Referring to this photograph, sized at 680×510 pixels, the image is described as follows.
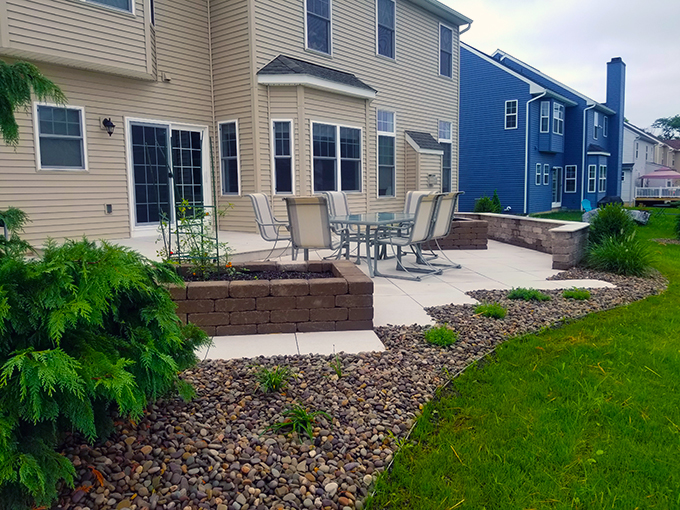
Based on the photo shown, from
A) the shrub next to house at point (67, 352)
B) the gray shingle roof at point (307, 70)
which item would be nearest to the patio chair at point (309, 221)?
the shrub next to house at point (67, 352)

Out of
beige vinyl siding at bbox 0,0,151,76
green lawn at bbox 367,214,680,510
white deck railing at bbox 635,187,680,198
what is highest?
beige vinyl siding at bbox 0,0,151,76

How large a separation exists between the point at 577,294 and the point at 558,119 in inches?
843

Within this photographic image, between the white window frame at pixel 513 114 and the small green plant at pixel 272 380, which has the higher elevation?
the white window frame at pixel 513 114

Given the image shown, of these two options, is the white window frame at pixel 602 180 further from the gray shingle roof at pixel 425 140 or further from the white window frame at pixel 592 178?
the gray shingle roof at pixel 425 140

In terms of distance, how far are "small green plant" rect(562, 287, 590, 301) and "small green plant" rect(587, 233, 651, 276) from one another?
5.08 ft

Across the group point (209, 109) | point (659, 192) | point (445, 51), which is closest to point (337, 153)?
point (209, 109)

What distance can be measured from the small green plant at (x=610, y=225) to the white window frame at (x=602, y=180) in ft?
70.9

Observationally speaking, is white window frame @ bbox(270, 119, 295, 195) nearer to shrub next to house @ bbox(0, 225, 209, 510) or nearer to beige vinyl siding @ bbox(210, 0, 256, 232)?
beige vinyl siding @ bbox(210, 0, 256, 232)

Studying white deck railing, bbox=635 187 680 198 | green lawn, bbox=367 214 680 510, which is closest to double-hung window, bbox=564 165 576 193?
white deck railing, bbox=635 187 680 198

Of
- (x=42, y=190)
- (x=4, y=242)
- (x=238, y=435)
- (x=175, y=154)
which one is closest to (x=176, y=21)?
(x=175, y=154)

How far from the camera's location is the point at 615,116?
2802 centimetres

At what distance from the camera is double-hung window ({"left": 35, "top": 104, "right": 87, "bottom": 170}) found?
25.3 ft

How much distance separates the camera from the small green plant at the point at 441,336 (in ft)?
12.2

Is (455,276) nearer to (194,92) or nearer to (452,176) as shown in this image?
(194,92)
